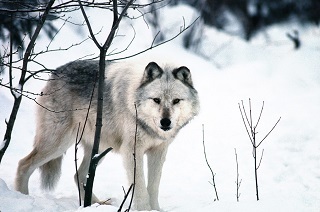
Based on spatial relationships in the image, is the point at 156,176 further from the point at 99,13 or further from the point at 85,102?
the point at 99,13

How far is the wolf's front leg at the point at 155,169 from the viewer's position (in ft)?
16.9

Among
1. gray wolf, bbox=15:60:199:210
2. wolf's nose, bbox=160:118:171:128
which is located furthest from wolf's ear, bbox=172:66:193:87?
wolf's nose, bbox=160:118:171:128

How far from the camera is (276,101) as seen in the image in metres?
9.91

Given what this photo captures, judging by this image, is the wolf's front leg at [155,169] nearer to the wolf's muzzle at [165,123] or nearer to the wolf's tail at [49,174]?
the wolf's muzzle at [165,123]

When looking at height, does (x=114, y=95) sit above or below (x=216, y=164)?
above

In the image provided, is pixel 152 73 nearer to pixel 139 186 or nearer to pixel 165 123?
pixel 165 123

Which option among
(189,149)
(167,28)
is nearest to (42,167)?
(189,149)

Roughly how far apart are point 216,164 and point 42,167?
2679 mm

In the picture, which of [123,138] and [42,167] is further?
[42,167]

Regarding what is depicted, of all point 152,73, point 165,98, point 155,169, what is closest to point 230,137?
point 155,169

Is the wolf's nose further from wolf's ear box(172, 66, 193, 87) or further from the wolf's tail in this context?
the wolf's tail

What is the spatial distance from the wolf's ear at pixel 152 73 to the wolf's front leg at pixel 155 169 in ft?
2.45

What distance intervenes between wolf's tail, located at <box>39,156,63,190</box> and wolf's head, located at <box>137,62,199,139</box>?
1.46 m

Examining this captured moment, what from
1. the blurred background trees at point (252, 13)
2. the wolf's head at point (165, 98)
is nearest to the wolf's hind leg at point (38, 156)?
the wolf's head at point (165, 98)
